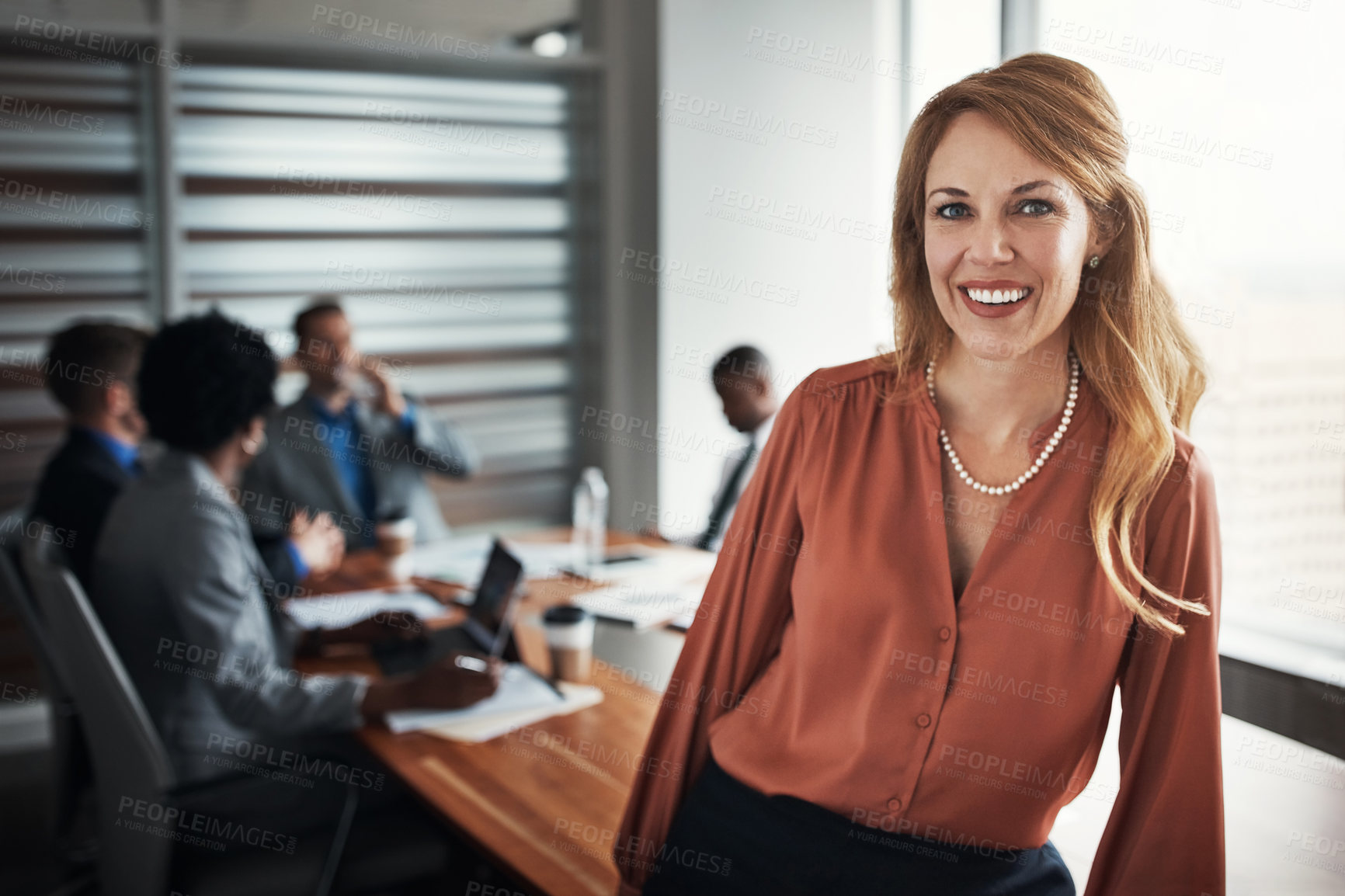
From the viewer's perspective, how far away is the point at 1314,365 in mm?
2750

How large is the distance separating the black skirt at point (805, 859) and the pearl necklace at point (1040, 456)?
417mm

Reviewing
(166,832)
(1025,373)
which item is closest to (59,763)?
(166,832)

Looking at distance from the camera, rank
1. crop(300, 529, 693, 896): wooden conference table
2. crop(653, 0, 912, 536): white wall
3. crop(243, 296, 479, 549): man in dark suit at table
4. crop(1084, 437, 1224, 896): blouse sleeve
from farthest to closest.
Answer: crop(653, 0, 912, 536): white wall, crop(243, 296, 479, 549): man in dark suit at table, crop(300, 529, 693, 896): wooden conference table, crop(1084, 437, 1224, 896): blouse sleeve

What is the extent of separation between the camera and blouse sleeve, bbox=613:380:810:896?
1.29 meters

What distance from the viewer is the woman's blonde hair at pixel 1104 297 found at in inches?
43.6

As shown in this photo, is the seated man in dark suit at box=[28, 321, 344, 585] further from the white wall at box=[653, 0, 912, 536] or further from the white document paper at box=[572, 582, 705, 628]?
the white wall at box=[653, 0, 912, 536]

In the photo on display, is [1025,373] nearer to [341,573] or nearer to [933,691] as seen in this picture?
[933,691]

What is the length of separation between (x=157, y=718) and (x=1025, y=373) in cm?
162

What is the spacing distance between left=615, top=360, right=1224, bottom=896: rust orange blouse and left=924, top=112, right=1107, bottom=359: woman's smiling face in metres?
0.13

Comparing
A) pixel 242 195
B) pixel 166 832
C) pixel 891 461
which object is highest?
pixel 242 195

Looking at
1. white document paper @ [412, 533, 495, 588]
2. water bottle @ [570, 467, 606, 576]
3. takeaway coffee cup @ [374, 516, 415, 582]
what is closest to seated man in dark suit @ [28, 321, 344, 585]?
takeaway coffee cup @ [374, 516, 415, 582]

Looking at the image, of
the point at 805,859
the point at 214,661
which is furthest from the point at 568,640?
the point at 805,859

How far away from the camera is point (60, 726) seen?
2361 millimetres

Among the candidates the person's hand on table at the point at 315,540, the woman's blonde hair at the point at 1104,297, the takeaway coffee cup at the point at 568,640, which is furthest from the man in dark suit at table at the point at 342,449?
the woman's blonde hair at the point at 1104,297
